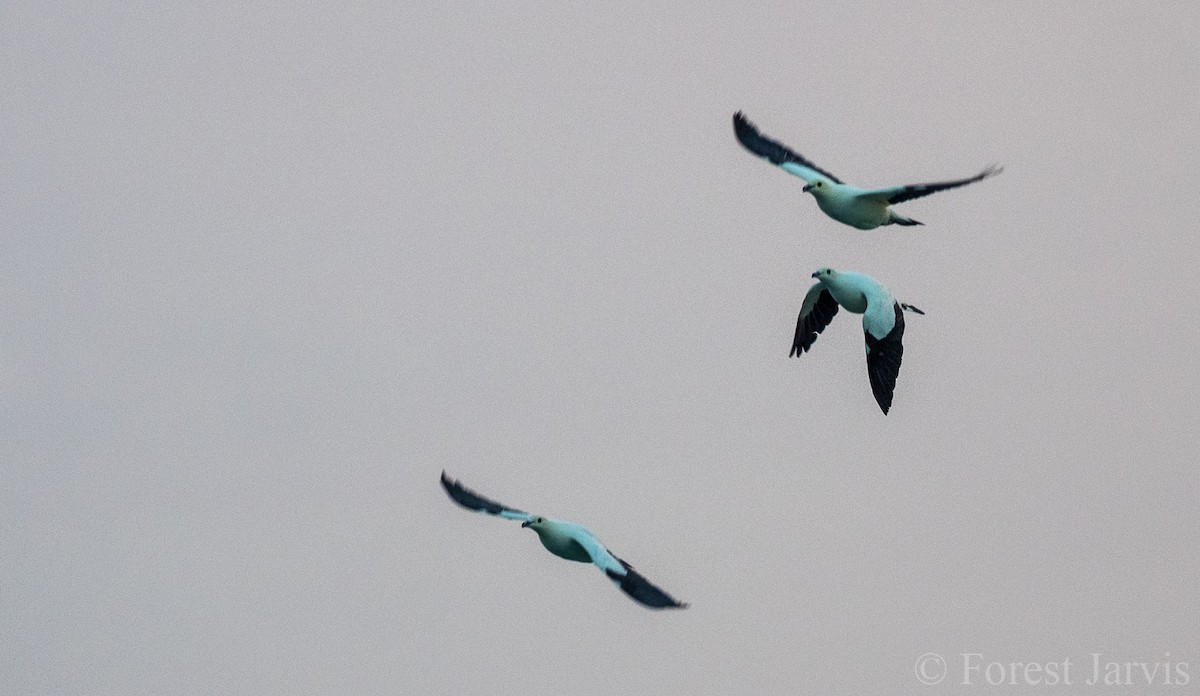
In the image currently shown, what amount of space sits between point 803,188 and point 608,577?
718 cm

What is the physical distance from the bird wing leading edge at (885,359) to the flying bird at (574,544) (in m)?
5.37

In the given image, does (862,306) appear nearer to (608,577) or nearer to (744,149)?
(744,149)

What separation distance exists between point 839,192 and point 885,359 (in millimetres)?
3373

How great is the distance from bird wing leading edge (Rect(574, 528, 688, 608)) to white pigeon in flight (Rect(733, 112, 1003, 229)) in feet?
22.2

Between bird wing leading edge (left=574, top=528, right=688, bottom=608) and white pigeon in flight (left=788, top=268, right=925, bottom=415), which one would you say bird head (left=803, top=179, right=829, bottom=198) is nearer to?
white pigeon in flight (left=788, top=268, right=925, bottom=415)

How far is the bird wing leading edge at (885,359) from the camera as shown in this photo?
4062cm

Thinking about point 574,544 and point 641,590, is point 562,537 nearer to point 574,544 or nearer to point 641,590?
point 574,544

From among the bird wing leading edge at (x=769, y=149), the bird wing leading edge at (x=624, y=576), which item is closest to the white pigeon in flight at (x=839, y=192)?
the bird wing leading edge at (x=769, y=149)

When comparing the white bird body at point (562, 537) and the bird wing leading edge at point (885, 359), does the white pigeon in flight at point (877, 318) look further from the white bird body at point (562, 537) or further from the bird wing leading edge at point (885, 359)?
the white bird body at point (562, 537)

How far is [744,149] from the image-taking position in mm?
42656

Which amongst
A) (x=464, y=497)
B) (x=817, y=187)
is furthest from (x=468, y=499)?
(x=817, y=187)

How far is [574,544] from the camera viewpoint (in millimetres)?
41562

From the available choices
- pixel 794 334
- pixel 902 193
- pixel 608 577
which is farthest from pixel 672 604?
pixel 794 334

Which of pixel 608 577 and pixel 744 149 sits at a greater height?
pixel 744 149
